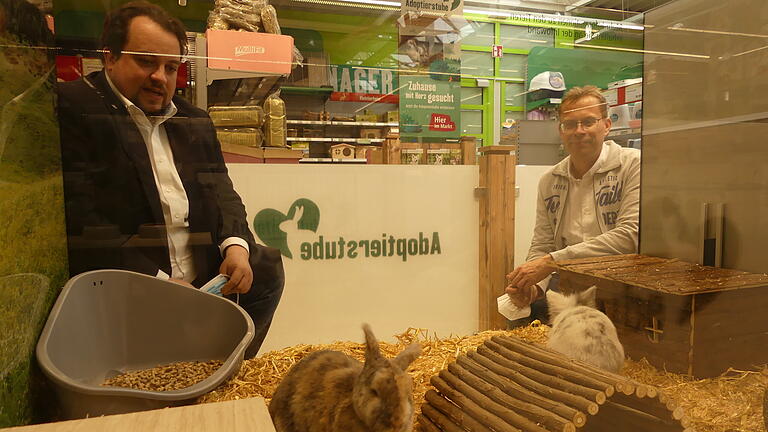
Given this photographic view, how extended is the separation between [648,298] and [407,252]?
85cm

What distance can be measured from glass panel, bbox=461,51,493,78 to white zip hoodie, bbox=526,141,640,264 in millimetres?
441

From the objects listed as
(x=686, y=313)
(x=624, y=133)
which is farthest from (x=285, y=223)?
(x=686, y=313)

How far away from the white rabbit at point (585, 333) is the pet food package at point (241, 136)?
1.16m

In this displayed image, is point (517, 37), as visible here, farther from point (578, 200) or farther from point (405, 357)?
point (405, 357)

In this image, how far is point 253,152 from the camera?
166 centimetres

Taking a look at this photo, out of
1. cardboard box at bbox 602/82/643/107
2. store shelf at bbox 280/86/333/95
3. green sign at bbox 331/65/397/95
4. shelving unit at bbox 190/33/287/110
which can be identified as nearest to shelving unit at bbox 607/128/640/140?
cardboard box at bbox 602/82/643/107

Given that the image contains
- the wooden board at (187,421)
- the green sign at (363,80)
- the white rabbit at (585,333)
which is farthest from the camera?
the green sign at (363,80)

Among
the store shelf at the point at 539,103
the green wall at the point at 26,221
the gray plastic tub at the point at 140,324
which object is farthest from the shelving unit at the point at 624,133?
the green wall at the point at 26,221

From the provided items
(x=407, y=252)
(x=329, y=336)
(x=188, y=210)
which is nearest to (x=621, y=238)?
(x=407, y=252)

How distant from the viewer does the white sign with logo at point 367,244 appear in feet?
5.61

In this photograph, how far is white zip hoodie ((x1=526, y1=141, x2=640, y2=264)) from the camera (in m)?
1.91

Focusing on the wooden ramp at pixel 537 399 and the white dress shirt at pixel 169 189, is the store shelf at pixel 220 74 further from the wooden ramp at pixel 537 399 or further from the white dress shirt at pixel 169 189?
the wooden ramp at pixel 537 399

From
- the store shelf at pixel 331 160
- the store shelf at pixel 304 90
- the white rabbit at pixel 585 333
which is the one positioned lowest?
the white rabbit at pixel 585 333

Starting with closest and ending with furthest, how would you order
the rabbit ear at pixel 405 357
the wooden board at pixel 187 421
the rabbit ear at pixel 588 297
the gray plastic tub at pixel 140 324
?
1. the wooden board at pixel 187 421
2. the rabbit ear at pixel 405 357
3. the gray plastic tub at pixel 140 324
4. the rabbit ear at pixel 588 297
